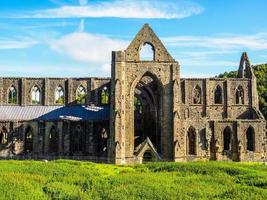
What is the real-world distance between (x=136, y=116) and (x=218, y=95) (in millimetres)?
12571

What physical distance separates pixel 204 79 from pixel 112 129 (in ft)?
57.9

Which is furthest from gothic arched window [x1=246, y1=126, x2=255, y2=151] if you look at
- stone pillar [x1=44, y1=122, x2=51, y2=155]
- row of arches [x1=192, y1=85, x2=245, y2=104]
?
stone pillar [x1=44, y1=122, x2=51, y2=155]

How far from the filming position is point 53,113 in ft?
188

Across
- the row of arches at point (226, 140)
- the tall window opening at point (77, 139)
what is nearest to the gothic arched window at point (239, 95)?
the row of arches at point (226, 140)

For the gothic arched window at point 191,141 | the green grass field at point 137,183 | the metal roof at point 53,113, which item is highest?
the metal roof at point 53,113

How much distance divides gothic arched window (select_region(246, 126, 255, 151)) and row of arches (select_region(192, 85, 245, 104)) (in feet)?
20.8

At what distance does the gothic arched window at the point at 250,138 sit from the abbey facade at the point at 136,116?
0.41 feet

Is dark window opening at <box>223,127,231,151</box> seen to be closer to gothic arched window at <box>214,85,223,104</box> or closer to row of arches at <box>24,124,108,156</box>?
gothic arched window at <box>214,85,223,104</box>

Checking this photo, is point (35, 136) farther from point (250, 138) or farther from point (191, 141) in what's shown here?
point (250, 138)

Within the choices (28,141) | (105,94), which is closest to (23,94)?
(28,141)

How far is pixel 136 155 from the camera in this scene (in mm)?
49844

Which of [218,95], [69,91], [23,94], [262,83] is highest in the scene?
[262,83]

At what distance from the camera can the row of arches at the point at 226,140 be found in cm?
5481

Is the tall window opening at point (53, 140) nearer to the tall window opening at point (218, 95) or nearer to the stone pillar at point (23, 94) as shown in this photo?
the stone pillar at point (23, 94)
